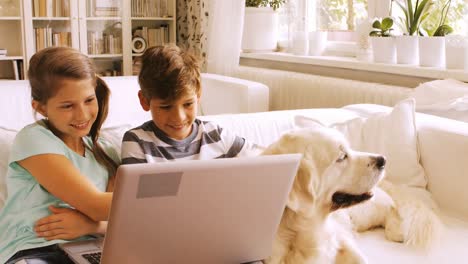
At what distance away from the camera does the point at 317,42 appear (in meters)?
3.84

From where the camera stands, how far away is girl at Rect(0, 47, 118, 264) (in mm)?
1299

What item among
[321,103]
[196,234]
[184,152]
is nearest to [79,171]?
[184,152]

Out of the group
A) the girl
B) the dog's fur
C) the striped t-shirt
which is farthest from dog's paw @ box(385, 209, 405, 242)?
the girl

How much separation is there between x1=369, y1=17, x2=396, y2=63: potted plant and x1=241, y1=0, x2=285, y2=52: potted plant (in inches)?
44.0

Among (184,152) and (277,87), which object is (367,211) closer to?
(184,152)

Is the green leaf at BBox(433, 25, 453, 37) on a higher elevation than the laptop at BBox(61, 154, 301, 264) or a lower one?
higher

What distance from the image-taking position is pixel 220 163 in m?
1.00

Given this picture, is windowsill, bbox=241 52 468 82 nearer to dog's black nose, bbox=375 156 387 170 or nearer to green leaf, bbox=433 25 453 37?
green leaf, bbox=433 25 453 37

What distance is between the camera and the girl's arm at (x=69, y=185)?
1296mm

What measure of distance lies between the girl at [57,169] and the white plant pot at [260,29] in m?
2.77

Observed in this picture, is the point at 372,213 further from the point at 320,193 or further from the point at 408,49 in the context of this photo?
the point at 408,49

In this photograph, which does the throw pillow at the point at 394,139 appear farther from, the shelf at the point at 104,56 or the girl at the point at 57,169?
the shelf at the point at 104,56

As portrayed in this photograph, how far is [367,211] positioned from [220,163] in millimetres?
1001

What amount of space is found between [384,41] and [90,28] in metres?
2.61
